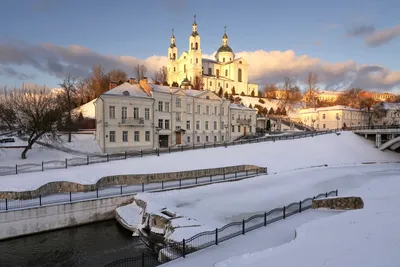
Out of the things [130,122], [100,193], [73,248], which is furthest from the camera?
[130,122]

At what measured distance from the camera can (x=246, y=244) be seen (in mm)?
13266

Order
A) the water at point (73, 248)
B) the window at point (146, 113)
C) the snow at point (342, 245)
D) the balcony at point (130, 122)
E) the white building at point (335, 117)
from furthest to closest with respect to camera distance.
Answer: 1. the white building at point (335, 117)
2. the window at point (146, 113)
3. the balcony at point (130, 122)
4. the water at point (73, 248)
5. the snow at point (342, 245)

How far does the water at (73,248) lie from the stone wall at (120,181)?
429cm

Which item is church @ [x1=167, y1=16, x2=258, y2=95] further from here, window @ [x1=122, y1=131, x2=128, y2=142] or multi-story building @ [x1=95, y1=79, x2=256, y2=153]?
window @ [x1=122, y1=131, x2=128, y2=142]

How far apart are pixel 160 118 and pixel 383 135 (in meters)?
43.4

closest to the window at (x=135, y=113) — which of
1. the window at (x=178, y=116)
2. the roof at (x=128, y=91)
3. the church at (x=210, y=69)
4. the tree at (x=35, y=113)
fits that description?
the roof at (x=128, y=91)

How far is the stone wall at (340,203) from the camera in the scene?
1764cm

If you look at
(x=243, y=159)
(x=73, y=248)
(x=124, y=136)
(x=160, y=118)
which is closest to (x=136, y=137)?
(x=124, y=136)

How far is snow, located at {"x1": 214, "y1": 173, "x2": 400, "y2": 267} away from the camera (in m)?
10.4

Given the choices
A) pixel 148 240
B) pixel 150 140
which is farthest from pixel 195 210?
pixel 150 140

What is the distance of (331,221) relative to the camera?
15.0 metres

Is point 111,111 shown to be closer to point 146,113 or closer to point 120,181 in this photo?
point 146,113

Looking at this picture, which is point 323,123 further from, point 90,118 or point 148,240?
point 148,240

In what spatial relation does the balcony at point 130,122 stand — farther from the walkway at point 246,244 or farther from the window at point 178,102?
the walkway at point 246,244
